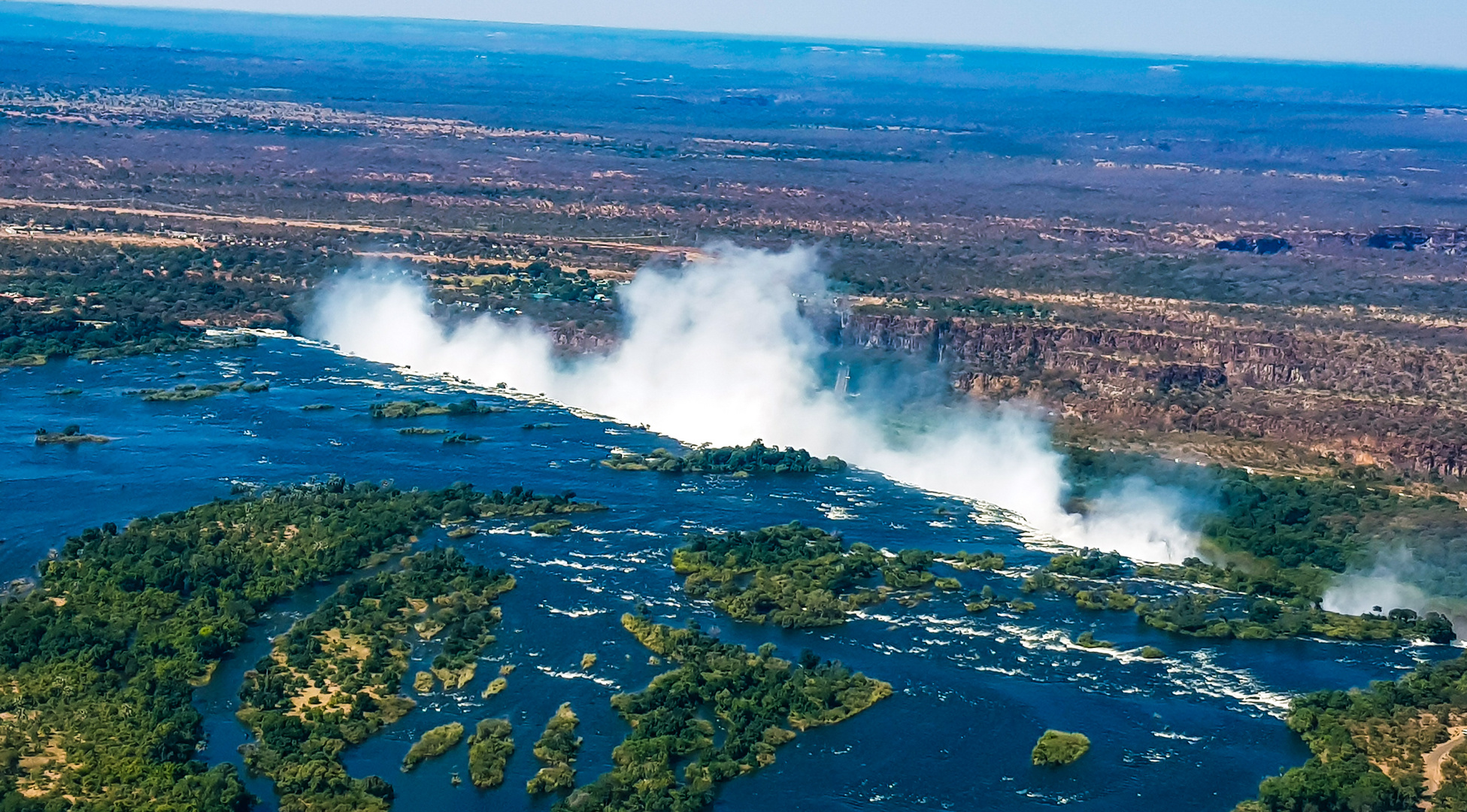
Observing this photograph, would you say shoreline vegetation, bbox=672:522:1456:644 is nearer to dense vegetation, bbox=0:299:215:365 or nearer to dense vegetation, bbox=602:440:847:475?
dense vegetation, bbox=602:440:847:475

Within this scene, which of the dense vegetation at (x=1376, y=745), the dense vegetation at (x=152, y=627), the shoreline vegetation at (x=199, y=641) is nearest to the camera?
the dense vegetation at (x=152, y=627)

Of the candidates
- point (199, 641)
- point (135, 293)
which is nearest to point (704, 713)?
point (199, 641)

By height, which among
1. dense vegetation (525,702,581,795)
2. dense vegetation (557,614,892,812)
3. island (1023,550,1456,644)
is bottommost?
dense vegetation (525,702,581,795)

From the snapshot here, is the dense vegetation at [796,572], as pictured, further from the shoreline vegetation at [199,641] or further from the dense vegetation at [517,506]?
the shoreline vegetation at [199,641]

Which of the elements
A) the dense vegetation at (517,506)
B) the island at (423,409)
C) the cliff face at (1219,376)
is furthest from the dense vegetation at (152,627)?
the cliff face at (1219,376)

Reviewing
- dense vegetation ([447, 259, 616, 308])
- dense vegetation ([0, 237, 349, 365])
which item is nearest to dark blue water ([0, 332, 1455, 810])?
dense vegetation ([0, 237, 349, 365])

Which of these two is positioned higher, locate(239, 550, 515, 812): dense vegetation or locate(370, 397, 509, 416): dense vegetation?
locate(370, 397, 509, 416): dense vegetation

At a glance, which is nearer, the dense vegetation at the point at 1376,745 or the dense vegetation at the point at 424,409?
the dense vegetation at the point at 1376,745
